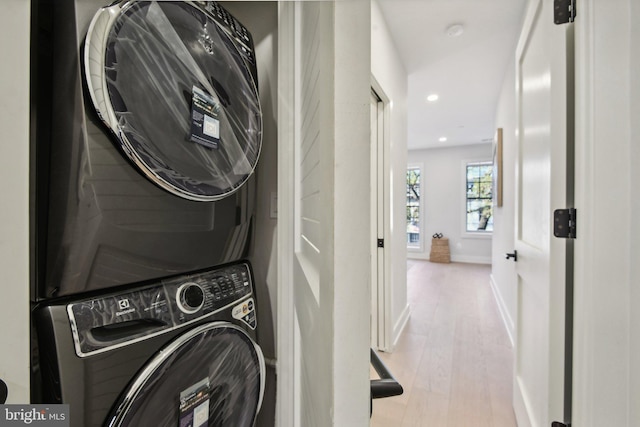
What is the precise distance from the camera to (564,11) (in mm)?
890

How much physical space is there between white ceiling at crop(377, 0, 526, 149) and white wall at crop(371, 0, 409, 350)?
0.15m

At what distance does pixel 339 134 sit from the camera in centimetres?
36

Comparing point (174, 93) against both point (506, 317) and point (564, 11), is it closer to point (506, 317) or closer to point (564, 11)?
point (564, 11)

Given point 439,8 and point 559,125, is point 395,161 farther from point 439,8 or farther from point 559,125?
point 559,125

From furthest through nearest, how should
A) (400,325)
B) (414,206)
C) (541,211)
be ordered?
(414,206) < (400,325) < (541,211)

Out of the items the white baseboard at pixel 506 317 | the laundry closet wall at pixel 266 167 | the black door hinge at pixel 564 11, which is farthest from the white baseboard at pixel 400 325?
the black door hinge at pixel 564 11

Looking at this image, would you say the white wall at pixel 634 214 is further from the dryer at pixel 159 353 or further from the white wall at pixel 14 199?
the white wall at pixel 14 199

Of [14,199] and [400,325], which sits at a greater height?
[14,199]

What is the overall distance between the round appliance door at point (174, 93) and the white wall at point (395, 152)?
133cm

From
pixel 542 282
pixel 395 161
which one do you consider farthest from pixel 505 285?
pixel 542 282

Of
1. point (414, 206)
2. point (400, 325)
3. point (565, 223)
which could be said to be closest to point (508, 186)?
point (400, 325)

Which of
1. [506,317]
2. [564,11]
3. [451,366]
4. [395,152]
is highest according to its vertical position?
[564,11]

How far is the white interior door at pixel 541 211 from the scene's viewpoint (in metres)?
0.90
